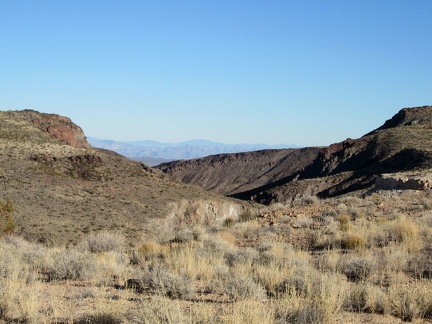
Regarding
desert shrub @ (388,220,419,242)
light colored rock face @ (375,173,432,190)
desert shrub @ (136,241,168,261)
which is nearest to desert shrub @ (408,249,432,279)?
desert shrub @ (388,220,419,242)

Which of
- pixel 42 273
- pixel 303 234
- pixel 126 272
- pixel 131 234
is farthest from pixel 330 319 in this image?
pixel 131 234

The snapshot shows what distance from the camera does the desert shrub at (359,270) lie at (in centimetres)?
843

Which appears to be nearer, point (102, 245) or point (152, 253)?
point (152, 253)

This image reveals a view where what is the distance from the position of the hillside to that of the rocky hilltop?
697 inches

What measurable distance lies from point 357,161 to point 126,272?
74184 millimetres

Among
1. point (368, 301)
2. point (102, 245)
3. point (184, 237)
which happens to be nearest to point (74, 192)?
point (102, 245)

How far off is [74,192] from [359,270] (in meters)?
34.5

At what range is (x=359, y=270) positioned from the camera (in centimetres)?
859

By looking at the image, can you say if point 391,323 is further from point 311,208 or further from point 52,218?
point 52,218

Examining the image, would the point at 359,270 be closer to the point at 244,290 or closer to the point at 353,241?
the point at 244,290

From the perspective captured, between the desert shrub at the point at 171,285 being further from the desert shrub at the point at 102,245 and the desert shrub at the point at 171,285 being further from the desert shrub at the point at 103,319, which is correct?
the desert shrub at the point at 102,245

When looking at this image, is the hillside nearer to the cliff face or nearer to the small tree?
the small tree

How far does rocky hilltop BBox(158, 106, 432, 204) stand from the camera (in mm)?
60031

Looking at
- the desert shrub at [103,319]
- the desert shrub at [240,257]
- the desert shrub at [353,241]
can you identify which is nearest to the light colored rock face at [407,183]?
the desert shrub at [353,241]
